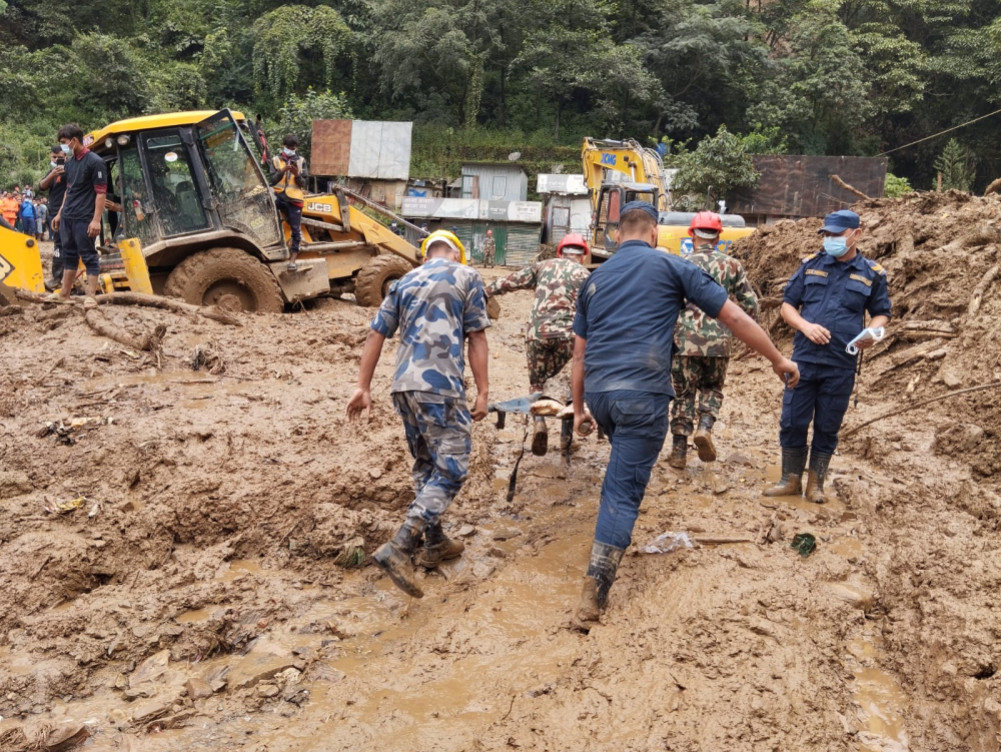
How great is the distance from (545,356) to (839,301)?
211 centimetres

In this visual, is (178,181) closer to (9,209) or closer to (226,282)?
(226,282)

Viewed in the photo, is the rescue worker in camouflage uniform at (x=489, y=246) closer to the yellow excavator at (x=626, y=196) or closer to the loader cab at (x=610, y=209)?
the yellow excavator at (x=626, y=196)

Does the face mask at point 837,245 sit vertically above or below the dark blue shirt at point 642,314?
above

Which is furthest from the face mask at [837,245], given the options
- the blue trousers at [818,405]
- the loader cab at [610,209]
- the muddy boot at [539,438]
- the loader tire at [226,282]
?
the loader cab at [610,209]

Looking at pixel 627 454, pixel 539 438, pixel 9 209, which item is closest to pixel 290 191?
pixel 539 438

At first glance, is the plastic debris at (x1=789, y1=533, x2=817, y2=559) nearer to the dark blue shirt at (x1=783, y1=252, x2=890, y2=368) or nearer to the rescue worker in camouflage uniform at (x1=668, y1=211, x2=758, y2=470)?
the dark blue shirt at (x1=783, y1=252, x2=890, y2=368)

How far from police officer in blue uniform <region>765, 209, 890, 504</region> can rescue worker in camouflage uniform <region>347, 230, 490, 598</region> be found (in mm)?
2031

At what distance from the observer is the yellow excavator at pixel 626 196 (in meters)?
13.3

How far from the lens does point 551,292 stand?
19.7ft

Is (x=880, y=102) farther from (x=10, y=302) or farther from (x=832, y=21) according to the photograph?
(x=10, y=302)

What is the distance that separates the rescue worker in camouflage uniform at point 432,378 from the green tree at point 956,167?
Answer: 29992 mm

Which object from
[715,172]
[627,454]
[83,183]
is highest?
[715,172]

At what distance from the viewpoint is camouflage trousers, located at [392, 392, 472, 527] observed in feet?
13.0

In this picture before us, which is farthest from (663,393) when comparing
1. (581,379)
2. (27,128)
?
(27,128)
